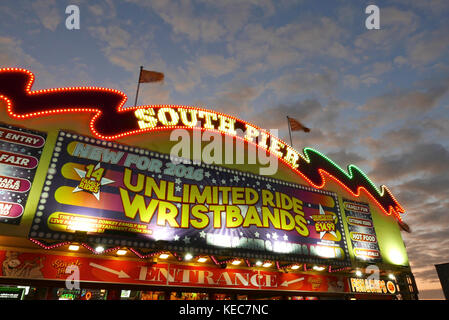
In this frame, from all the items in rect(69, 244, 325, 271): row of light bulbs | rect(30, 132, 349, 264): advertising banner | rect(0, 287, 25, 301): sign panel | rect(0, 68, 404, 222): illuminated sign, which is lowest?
rect(0, 287, 25, 301): sign panel

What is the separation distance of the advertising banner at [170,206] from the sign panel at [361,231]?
4.03ft

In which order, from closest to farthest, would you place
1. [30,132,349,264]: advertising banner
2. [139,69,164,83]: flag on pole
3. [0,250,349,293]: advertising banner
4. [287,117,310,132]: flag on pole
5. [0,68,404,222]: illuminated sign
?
[0,250,349,293]: advertising banner, [30,132,349,264]: advertising banner, [0,68,404,222]: illuminated sign, [139,69,164,83]: flag on pole, [287,117,310,132]: flag on pole

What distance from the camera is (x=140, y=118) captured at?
12.4 meters

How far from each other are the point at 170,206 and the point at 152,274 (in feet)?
8.58

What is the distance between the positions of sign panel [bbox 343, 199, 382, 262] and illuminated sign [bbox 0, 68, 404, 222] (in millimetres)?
999

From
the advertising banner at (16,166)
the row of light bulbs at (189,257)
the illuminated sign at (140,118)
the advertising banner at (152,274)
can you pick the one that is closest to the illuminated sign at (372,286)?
the advertising banner at (152,274)

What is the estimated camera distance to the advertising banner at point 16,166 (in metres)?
8.89

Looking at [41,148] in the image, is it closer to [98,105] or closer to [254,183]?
[98,105]

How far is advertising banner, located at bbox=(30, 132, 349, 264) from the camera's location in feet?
31.7

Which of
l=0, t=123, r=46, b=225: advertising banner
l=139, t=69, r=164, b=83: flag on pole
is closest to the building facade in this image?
l=0, t=123, r=46, b=225: advertising banner

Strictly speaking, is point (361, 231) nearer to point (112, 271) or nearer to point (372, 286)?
point (372, 286)

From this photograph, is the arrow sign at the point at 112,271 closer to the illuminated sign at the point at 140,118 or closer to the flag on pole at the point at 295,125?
the illuminated sign at the point at 140,118

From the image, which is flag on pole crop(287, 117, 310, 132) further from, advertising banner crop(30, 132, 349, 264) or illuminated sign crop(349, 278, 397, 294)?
illuminated sign crop(349, 278, 397, 294)
